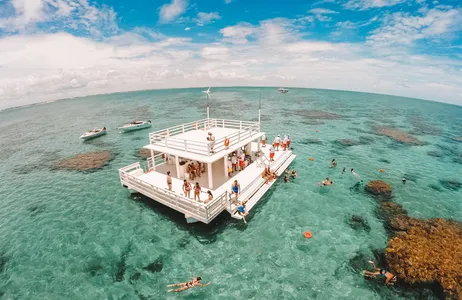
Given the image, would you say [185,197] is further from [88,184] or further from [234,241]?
[88,184]

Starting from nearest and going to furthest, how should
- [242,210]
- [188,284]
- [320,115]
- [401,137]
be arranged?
[188,284]
[242,210]
[401,137]
[320,115]

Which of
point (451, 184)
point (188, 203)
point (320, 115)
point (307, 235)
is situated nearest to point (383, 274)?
point (307, 235)

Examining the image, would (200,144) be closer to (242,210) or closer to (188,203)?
(188,203)

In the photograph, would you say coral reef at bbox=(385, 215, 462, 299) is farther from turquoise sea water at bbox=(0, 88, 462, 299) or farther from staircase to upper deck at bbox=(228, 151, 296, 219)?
staircase to upper deck at bbox=(228, 151, 296, 219)

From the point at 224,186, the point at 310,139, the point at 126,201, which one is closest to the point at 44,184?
the point at 126,201

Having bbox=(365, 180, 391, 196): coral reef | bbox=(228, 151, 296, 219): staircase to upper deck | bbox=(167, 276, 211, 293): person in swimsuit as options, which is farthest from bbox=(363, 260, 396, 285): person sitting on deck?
bbox=(365, 180, 391, 196): coral reef

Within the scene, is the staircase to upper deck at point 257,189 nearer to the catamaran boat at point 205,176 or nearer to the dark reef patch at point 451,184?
the catamaran boat at point 205,176
